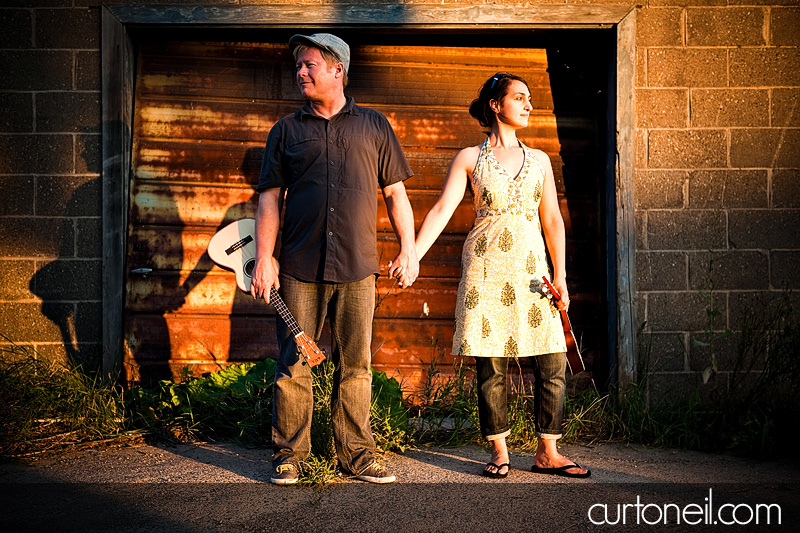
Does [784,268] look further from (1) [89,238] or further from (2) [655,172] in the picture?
(1) [89,238]

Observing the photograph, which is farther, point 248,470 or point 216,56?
point 216,56

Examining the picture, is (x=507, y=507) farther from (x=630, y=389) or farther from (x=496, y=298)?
(x=630, y=389)

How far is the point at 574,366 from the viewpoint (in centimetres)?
374

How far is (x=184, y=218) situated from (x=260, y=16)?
1494 mm

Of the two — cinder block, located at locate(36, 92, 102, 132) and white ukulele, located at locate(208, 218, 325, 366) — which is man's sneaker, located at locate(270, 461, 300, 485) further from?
cinder block, located at locate(36, 92, 102, 132)

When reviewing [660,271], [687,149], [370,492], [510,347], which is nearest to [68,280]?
[370,492]

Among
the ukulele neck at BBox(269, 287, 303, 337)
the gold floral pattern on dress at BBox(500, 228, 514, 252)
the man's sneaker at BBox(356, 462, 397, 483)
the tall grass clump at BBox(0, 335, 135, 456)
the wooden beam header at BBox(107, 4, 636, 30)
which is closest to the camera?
the ukulele neck at BBox(269, 287, 303, 337)

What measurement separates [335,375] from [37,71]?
3.11 meters

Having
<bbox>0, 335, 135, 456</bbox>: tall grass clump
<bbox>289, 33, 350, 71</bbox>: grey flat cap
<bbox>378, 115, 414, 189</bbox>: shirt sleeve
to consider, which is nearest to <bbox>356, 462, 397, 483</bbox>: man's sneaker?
<bbox>378, 115, 414, 189</bbox>: shirt sleeve

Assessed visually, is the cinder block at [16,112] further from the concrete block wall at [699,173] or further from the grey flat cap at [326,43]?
the concrete block wall at [699,173]

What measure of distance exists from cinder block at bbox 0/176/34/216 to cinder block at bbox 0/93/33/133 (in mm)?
335

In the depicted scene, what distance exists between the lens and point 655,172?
4785 millimetres

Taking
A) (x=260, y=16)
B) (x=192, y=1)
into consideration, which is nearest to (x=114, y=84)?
(x=192, y=1)

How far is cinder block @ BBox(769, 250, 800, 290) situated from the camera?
188 inches
